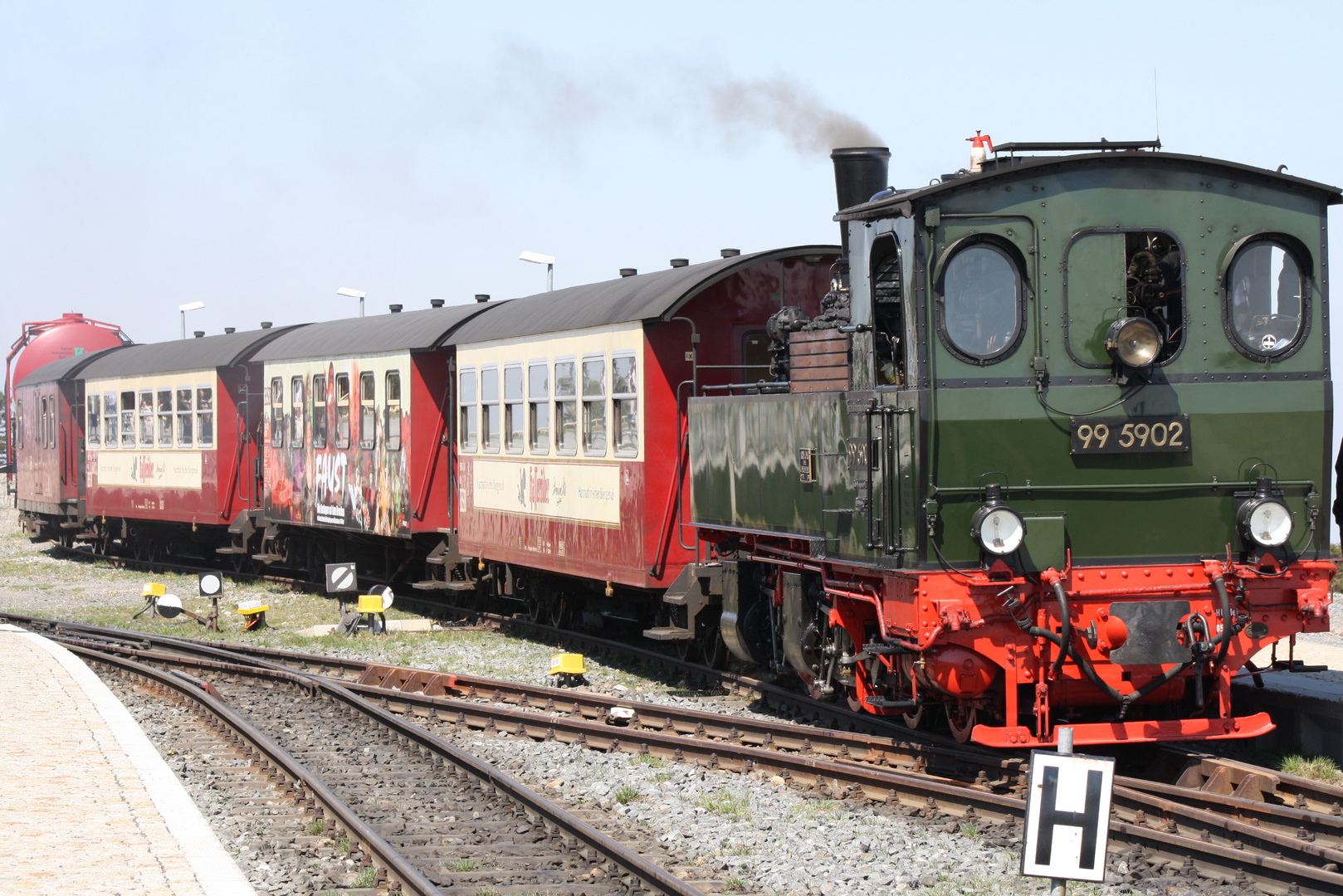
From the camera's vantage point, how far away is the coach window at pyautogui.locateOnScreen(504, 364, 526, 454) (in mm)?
16250

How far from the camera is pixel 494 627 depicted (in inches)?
723

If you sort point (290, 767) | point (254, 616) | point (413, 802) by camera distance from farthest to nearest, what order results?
point (254, 616) < point (290, 767) < point (413, 802)

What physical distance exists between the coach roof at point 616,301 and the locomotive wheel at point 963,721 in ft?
16.5

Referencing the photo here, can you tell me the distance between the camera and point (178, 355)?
27.6m

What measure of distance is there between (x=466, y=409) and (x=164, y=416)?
37.5 feet

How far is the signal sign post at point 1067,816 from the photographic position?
221 inches

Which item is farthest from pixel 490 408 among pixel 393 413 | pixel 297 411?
pixel 297 411

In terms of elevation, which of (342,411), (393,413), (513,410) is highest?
(342,411)

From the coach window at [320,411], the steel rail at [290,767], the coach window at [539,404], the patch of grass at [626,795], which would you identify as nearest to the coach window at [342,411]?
the coach window at [320,411]

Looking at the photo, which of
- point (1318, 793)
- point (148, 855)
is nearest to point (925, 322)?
point (1318, 793)

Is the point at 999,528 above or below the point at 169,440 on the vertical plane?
below

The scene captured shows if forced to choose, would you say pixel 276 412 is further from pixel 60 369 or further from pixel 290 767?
pixel 290 767

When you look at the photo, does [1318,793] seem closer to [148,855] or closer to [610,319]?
[148,855]

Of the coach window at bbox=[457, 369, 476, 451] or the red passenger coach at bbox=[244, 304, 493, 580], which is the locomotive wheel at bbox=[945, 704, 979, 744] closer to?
the coach window at bbox=[457, 369, 476, 451]
